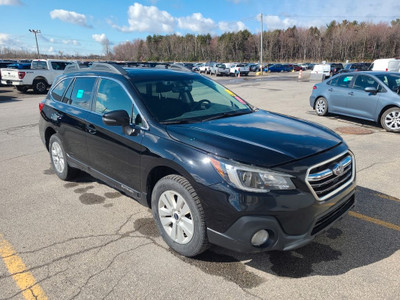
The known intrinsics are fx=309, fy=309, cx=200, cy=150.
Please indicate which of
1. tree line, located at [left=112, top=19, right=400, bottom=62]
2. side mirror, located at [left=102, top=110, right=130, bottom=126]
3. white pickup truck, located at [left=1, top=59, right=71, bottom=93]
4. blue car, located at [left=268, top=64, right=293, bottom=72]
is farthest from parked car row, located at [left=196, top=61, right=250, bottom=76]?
tree line, located at [left=112, top=19, right=400, bottom=62]

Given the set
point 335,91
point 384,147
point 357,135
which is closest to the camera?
point 384,147

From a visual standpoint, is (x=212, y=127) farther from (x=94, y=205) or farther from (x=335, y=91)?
(x=335, y=91)

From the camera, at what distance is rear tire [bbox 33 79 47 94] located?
1938 cm

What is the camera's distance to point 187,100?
3.80 metres

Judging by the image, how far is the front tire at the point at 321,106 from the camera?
10.2m

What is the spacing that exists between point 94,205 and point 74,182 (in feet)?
3.47

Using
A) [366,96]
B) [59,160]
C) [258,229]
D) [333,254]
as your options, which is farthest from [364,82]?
[59,160]

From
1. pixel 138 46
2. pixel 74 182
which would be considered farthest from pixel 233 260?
pixel 138 46

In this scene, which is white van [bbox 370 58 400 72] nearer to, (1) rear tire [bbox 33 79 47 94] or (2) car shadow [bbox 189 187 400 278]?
(2) car shadow [bbox 189 187 400 278]

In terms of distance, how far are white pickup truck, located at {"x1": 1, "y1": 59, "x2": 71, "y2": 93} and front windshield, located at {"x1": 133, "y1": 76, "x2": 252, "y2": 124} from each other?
1715cm

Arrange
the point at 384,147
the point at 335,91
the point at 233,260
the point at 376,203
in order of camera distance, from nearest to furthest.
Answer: the point at 233,260
the point at 376,203
the point at 384,147
the point at 335,91

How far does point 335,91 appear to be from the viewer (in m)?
9.75

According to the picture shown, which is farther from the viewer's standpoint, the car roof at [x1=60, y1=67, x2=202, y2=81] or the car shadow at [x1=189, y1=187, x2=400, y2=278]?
the car roof at [x1=60, y1=67, x2=202, y2=81]

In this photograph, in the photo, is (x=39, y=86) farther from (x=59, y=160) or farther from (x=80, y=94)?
(x=80, y=94)
